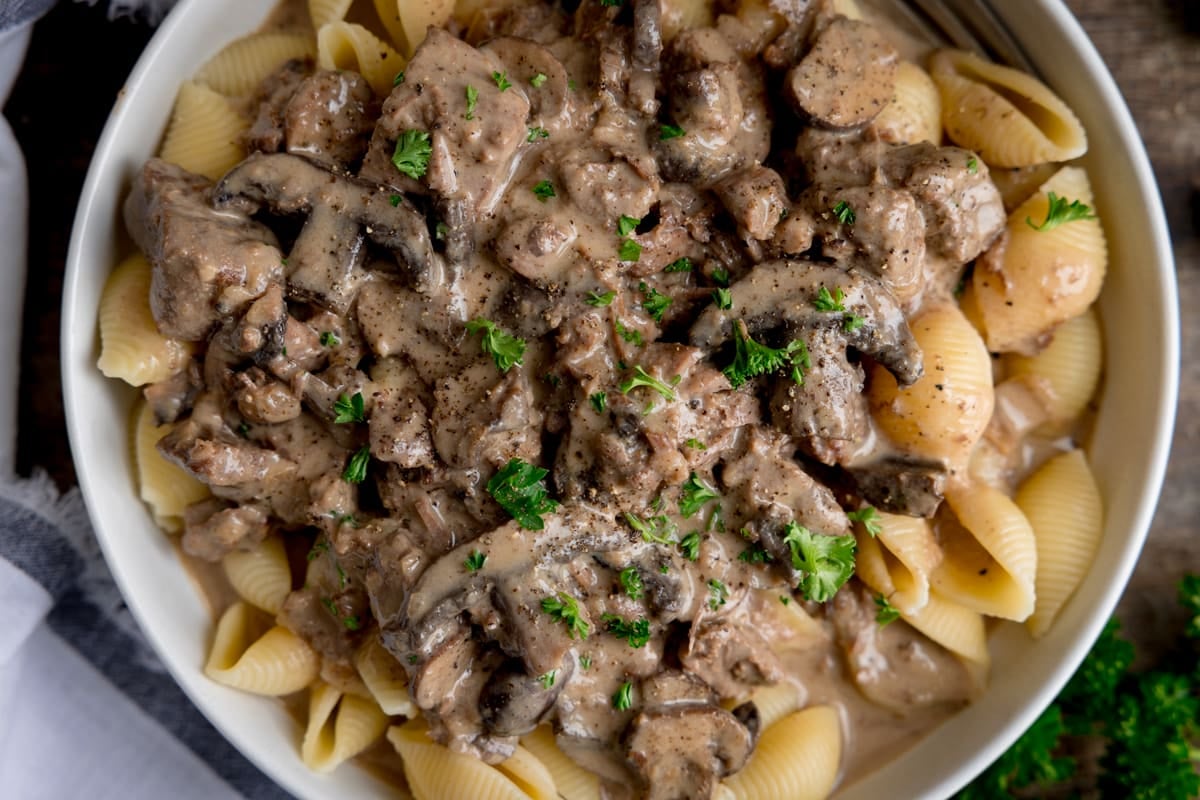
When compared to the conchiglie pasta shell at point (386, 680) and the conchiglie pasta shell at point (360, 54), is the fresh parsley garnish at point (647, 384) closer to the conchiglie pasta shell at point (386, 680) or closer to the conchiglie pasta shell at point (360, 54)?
the conchiglie pasta shell at point (386, 680)

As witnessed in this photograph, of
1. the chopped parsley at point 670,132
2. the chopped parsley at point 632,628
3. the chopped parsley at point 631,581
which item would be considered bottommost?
the chopped parsley at point 632,628

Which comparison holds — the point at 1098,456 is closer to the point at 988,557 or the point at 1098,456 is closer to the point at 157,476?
the point at 988,557

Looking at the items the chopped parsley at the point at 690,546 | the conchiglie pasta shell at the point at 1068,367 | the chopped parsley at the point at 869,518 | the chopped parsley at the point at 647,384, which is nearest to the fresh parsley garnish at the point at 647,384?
the chopped parsley at the point at 647,384

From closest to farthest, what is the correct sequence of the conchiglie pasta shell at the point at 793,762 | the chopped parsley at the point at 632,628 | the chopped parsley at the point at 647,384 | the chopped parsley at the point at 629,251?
the chopped parsley at the point at 647,384 < the chopped parsley at the point at 629,251 < the chopped parsley at the point at 632,628 < the conchiglie pasta shell at the point at 793,762

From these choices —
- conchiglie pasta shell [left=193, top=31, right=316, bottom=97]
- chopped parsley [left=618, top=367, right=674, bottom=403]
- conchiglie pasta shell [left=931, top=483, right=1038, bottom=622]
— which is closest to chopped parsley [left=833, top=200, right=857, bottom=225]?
chopped parsley [left=618, top=367, right=674, bottom=403]

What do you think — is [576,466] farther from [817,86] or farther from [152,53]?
[152,53]

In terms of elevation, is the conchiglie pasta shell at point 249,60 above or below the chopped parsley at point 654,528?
above

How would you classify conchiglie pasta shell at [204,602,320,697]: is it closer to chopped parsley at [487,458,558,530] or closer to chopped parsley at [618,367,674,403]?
chopped parsley at [487,458,558,530]

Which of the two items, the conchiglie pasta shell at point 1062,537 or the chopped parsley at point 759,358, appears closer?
the chopped parsley at point 759,358

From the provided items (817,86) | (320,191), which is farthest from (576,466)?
(817,86)
